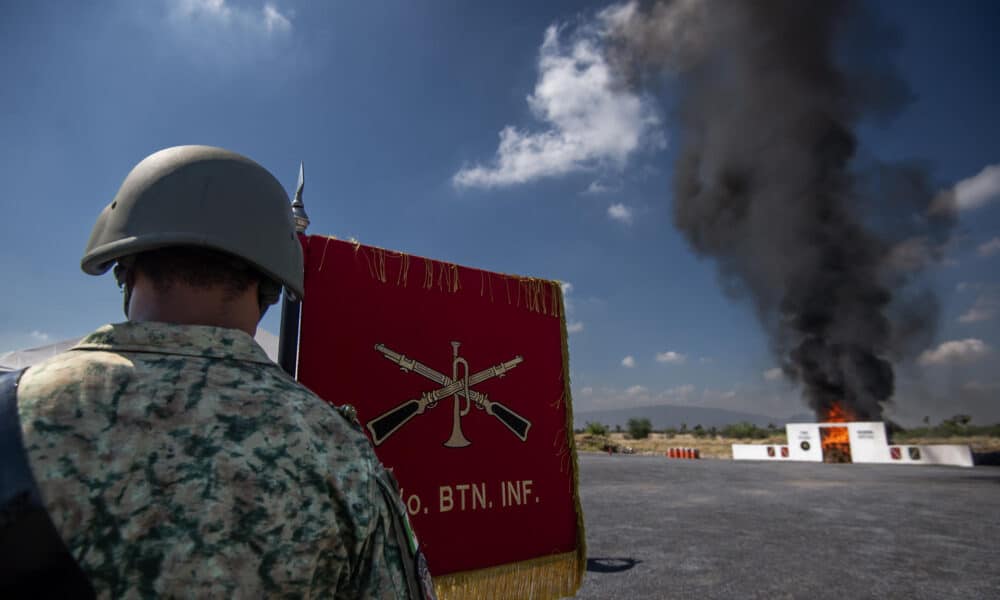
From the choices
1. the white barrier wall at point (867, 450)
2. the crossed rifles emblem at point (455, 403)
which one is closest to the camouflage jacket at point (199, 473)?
the crossed rifles emblem at point (455, 403)

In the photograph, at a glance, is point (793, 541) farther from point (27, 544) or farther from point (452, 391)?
point (27, 544)

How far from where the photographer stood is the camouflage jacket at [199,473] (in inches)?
31.1

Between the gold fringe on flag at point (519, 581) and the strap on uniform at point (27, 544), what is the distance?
244 cm

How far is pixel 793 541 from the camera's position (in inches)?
269

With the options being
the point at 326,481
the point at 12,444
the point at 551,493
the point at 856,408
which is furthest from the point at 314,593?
the point at 856,408

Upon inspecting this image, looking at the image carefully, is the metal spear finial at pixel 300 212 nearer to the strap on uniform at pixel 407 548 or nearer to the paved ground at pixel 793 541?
the strap on uniform at pixel 407 548

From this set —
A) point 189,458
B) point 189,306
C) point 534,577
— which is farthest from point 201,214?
point 534,577

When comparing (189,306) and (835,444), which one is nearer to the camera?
(189,306)

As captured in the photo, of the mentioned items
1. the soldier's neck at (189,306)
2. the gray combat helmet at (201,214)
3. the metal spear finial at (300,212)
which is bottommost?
the soldier's neck at (189,306)

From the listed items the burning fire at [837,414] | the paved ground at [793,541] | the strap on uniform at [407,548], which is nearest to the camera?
the strap on uniform at [407,548]

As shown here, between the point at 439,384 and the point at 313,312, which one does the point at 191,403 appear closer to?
the point at 313,312

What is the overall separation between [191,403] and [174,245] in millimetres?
433

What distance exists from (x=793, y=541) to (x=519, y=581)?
5539 mm

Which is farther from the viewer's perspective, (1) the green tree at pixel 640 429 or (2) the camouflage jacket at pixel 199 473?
(1) the green tree at pixel 640 429
